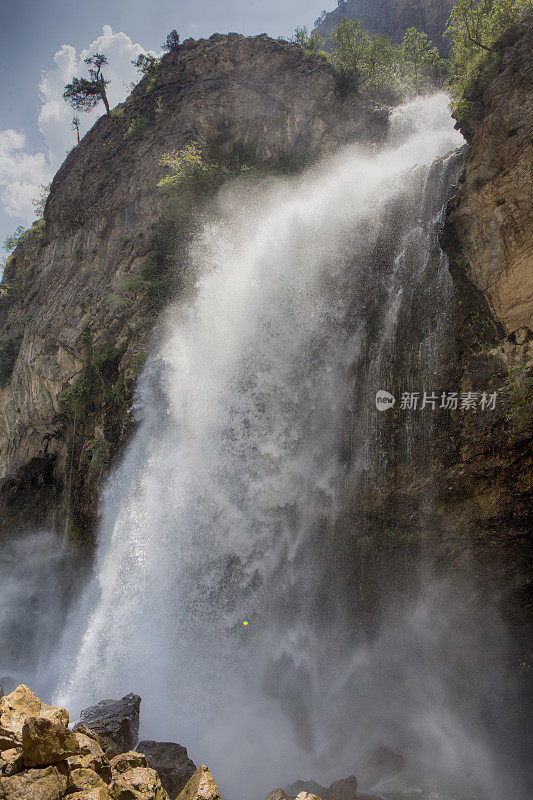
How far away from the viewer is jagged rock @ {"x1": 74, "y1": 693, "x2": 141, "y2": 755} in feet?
29.2

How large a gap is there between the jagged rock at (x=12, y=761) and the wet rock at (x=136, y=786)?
39.5 inches

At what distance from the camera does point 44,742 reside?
16.1 feet

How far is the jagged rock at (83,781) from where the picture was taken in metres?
4.76

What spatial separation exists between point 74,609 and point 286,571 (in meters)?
8.43

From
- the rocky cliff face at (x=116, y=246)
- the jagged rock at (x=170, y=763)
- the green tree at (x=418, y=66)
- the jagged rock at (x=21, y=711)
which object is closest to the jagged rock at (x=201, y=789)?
the jagged rock at (x=21, y=711)

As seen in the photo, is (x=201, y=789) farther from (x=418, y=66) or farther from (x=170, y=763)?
(x=418, y=66)

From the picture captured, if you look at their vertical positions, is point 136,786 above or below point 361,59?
below

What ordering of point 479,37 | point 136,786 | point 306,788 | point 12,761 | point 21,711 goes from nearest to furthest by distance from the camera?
1. point 12,761
2. point 136,786
3. point 21,711
4. point 306,788
5. point 479,37

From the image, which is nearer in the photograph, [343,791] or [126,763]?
[126,763]

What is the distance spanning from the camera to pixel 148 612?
472 inches

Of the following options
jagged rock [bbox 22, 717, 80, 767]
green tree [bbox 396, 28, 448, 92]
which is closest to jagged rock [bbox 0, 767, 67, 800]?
jagged rock [bbox 22, 717, 80, 767]

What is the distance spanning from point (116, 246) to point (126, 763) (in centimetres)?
1935

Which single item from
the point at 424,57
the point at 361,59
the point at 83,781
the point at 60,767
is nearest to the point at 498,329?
the point at 83,781

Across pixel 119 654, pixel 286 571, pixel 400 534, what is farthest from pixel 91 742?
pixel 400 534
